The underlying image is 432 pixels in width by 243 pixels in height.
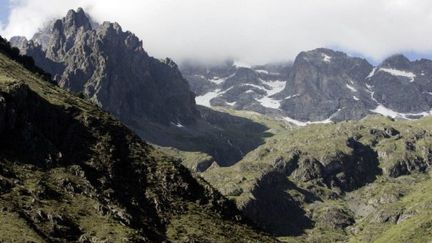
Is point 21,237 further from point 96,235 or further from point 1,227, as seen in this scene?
point 96,235

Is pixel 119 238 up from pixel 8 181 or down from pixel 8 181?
down

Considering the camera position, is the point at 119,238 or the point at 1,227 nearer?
the point at 1,227

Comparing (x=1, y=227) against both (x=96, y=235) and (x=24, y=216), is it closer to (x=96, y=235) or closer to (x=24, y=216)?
(x=24, y=216)

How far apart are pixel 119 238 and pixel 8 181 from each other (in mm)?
36445

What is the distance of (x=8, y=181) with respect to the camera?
650ft

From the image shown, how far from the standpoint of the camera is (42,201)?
7830 inches

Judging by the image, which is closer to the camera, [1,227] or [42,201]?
[1,227]

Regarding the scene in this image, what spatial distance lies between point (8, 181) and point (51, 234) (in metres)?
24.4

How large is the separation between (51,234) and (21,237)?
14.0m

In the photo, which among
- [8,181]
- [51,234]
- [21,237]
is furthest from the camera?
[8,181]

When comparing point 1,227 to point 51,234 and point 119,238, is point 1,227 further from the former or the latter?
point 119,238

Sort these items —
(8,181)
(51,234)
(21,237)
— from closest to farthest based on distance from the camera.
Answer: (21,237) → (51,234) → (8,181)

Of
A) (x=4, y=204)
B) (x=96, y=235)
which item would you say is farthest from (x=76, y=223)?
(x=4, y=204)

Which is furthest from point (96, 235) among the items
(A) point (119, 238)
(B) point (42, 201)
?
(B) point (42, 201)
